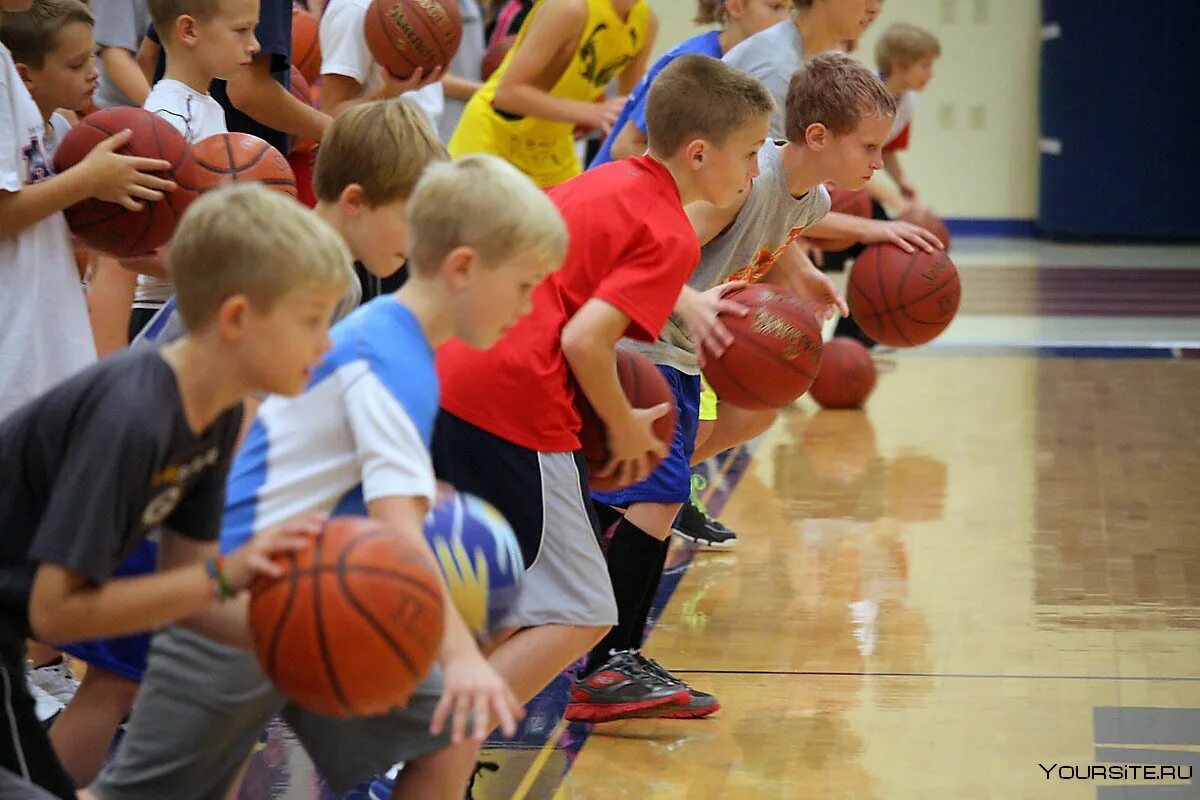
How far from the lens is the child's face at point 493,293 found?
2547 millimetres

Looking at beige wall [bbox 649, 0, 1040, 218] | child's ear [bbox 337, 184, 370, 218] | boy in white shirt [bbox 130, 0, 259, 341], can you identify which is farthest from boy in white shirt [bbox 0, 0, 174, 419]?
beige wall [bbox 649, 0, 1040, 218]

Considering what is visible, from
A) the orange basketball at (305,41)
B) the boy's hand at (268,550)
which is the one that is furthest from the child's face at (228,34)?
the boy's hand at (268,550)

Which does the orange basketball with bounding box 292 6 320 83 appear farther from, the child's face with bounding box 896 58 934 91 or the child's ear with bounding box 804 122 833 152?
the child's face with bounding box 896 58 934 91

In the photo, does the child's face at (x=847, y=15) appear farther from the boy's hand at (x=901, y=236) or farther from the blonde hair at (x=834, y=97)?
the blonde hair at (x=834, y=97)

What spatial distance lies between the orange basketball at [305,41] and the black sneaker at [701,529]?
225cm

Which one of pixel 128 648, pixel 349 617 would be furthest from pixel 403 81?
pixel 349 617

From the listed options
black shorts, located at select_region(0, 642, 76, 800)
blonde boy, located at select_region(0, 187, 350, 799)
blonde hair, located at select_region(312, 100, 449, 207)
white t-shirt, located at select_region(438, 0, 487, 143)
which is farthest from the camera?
white t-shirt, located at select_region(438, 0, 487, 143)

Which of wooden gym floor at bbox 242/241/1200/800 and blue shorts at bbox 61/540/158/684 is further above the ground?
blue shorts at bbox 61/540/158/684

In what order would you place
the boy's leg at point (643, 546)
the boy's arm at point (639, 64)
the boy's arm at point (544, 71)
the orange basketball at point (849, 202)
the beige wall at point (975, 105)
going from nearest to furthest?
1. the boy's leg at point (643, 546)
2. the boy's arm at point (544, 71)
3. the boy's arm at point (639, 64)
4. the orange basketball at point (849, 202)
5. the beige wall at point (975, 105)

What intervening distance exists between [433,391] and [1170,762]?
78.7 inches

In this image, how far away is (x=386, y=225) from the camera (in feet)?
9.93

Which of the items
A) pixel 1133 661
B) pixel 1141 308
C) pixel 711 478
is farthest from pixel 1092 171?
pixel 1133 661

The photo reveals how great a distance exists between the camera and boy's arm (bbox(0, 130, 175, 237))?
3.45 meters

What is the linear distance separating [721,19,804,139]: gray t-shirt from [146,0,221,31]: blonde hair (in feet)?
5.27
